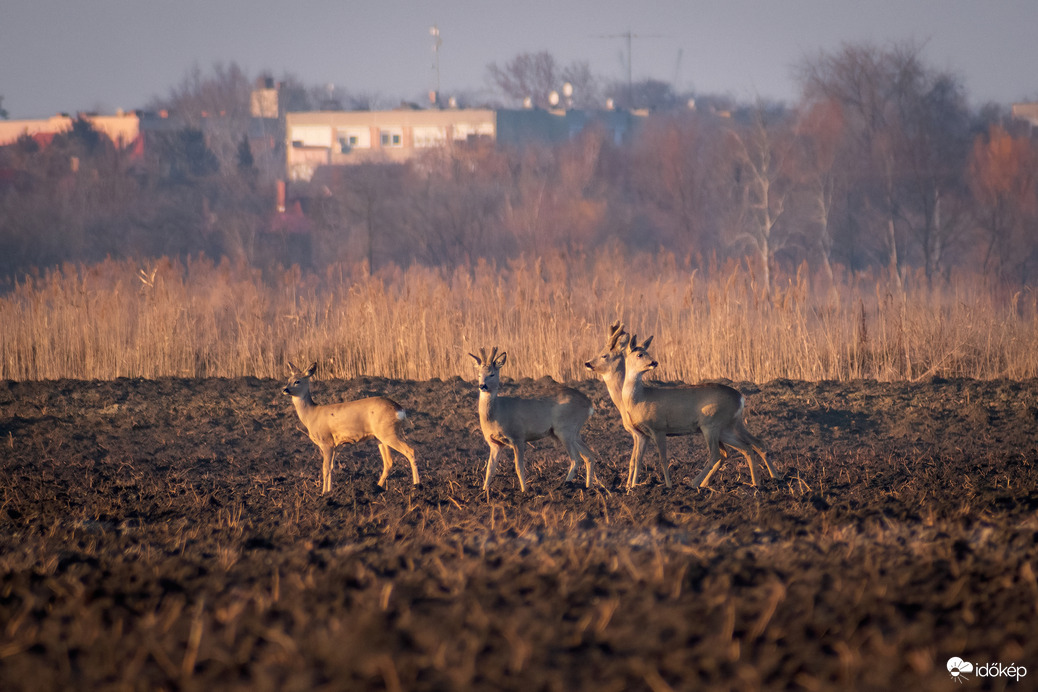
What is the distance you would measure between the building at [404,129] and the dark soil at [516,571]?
51572 mm

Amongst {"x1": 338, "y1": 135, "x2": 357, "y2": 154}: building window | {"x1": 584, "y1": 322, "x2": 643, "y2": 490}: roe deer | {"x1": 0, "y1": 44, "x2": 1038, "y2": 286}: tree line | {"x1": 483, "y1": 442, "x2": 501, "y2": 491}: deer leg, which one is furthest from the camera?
{"x1": 338, "y1": 135, "x2": 357, "y2": 154}: building window

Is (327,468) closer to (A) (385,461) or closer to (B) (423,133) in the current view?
(A) (385,461)

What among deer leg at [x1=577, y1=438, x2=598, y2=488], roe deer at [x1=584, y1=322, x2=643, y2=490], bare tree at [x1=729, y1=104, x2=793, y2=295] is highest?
bare tree at [x1=729, y1=104, x2=793, y2=295]

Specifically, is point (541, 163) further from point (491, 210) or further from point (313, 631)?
point (313, 631)

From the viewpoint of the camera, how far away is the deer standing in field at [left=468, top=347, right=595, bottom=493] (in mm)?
8609

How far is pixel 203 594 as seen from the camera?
5.31 m

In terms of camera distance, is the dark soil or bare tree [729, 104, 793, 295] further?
bare tree [729, 104, 793, 295]

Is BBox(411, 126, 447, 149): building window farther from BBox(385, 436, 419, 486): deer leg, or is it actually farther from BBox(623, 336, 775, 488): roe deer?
BBox(623, 336, 775, 488): roe deer

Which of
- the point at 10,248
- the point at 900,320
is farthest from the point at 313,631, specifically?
the point at 10,248

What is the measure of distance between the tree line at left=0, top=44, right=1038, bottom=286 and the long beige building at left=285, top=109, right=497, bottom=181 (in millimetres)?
12423

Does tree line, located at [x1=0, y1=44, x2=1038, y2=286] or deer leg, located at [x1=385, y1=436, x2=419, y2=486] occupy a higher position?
A: tree line, located at [x1=0, y1=44, x2=1038, y2=286]

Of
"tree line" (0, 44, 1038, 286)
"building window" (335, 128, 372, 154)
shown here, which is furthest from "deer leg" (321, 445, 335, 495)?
"building window" (335, 128, 372, 154)

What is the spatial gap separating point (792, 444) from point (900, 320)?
14.7 ft

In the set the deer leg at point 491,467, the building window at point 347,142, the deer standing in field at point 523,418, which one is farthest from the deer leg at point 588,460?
the building window at point 347,142
